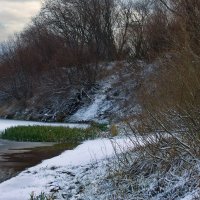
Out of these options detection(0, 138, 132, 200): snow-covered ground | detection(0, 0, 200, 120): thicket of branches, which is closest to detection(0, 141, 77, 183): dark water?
detection(0, 138, 132, 200): snow-covered ground

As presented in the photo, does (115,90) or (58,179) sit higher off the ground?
(115,90)

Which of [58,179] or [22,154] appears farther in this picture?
[22,154]

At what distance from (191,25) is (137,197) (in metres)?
3.89

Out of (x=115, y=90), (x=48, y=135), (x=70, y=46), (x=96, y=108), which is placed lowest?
(x=96, y=108)

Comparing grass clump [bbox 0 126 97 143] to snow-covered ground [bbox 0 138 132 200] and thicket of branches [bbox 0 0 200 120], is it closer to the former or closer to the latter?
snow-covered ground [bbox 0 138 132 200]

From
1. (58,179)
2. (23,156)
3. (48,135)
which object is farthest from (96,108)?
(58,179)

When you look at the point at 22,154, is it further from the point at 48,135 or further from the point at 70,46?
the point at 70,46

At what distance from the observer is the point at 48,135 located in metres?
20.2

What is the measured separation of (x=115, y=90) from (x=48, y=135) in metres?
17.7

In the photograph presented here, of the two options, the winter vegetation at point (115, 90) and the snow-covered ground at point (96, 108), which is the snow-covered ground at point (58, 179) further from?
the snow-covered ground at point (96, 108)

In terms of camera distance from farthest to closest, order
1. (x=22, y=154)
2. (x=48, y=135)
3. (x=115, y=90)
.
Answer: (x=115, y=90)
(x=48, y=135)
(x=22, y=154)

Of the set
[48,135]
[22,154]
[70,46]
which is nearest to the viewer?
[22,154]

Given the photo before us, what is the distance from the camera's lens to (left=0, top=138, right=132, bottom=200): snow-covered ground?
30.4 feet

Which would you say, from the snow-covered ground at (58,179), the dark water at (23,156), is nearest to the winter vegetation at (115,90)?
the snow-covered ground at (58,179)
